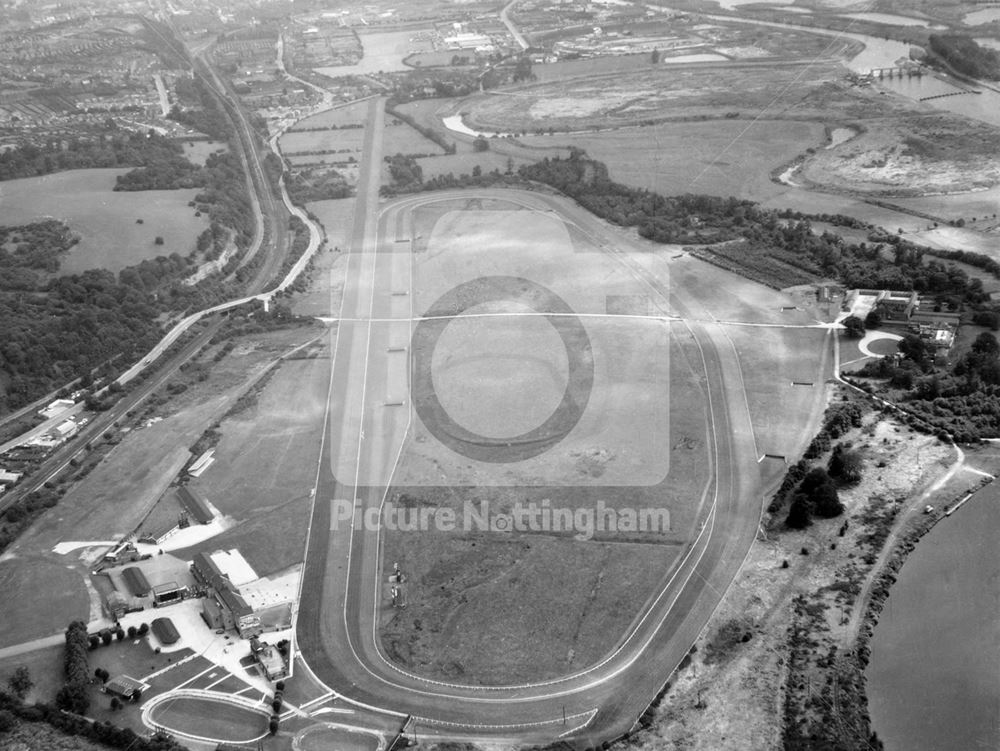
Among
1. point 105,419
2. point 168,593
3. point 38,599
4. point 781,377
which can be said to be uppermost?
point 781,377

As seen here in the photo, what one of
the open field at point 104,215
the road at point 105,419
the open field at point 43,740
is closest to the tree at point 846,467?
the open field at point 43,740

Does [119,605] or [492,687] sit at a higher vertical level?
[119,605]

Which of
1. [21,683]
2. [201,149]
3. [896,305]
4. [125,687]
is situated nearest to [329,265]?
[201,149]

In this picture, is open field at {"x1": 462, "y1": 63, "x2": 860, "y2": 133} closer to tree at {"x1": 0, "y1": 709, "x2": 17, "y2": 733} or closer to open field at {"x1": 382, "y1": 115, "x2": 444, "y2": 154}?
open field at {"x1": 382, "y1": 115, "x2": 444, "y2": 154}

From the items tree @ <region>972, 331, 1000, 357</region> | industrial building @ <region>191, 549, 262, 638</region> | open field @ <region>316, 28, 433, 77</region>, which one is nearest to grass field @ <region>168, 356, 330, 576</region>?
industrial building @ <region>191, 549, 262, 638</region>

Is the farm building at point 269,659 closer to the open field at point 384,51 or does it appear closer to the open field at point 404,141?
the open field at point 404,141

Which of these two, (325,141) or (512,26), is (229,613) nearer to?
(325,141)
